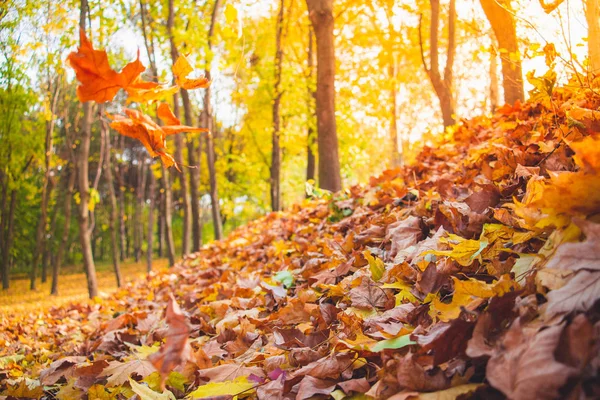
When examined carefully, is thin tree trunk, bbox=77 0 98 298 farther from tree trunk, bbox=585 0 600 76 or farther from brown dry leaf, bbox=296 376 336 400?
tree trunk, bbox=585 0 600 76

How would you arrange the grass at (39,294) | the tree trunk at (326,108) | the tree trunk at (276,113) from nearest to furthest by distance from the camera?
the grass at (39,294), the tree trunk at (326,108), the tree trunk at (276,113)

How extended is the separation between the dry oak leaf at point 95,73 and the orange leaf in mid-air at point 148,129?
94mm

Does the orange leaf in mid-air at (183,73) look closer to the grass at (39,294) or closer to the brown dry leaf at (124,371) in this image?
the brown dry leaf at (124,371)

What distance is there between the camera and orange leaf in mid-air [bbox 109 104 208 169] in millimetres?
1263

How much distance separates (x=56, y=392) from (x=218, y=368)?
99 centimetres

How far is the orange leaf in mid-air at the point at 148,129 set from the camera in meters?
1.26

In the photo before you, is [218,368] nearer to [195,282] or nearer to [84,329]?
[84,329]

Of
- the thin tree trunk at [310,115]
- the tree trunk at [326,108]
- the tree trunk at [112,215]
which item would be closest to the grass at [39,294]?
the tree trunk at [112,215]

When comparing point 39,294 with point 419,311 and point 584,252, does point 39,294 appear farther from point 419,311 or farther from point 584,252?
point 584,252

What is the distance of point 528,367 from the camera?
2.64ft

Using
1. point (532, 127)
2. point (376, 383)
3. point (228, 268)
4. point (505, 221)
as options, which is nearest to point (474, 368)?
point (376, 383)

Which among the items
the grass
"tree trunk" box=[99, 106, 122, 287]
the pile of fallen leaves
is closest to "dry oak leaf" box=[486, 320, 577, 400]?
the pile of fallen leaves

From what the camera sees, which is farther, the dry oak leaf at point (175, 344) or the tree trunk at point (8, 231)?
the tree trunk at point (8, 231)

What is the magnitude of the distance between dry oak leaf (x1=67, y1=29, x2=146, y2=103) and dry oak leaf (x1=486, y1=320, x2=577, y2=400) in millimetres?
1176
